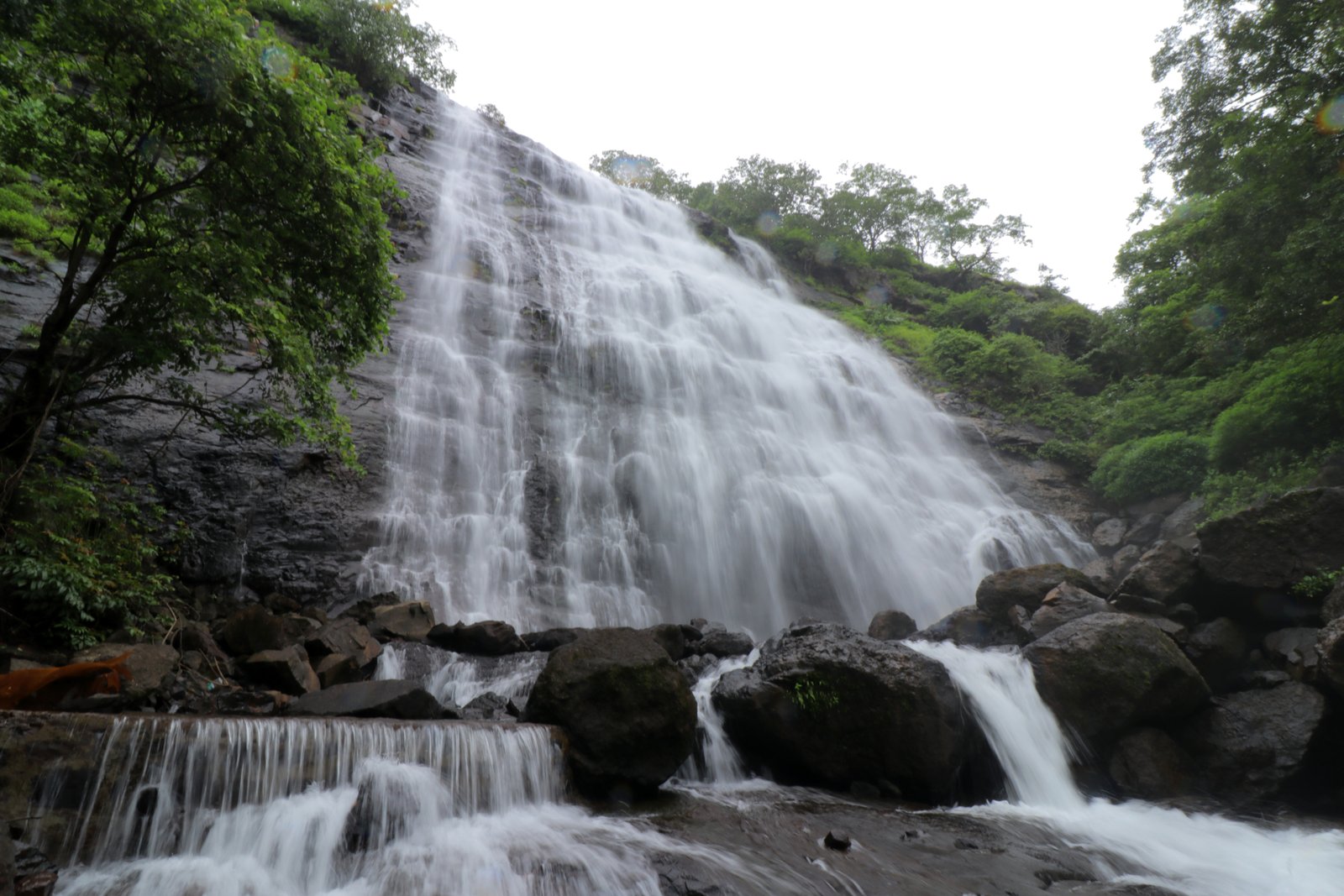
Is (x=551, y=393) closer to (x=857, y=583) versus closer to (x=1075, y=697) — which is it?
(x=857, y=583)

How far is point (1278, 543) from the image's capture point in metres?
9.08

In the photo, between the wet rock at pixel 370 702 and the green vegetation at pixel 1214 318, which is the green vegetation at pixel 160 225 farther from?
the green vegetation at pixel 1214 318

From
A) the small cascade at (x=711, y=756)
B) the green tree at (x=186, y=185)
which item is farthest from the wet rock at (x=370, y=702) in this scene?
the green tree at (x=186, y=185)

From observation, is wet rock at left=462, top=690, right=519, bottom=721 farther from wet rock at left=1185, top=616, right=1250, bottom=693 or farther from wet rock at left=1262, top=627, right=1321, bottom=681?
wet rock at left=1262, top=627, right=1321, bottom=681

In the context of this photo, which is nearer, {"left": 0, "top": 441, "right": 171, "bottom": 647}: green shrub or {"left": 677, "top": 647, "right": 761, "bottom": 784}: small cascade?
{"left": 0, "top": 441, "right": 171, "bottom": 647}: green shrub

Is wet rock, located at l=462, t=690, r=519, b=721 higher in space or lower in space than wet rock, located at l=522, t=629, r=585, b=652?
lower

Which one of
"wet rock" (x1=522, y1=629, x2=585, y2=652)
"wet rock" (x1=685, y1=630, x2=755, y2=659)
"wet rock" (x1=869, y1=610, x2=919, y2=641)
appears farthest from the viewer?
"wet rock" (x1=869, y1=610, x2=919, y2=641)

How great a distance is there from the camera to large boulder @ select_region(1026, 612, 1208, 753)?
797 centimetres

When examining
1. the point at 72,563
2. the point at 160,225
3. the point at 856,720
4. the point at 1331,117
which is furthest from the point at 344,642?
the point at 1331,117

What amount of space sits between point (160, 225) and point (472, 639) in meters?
6.26

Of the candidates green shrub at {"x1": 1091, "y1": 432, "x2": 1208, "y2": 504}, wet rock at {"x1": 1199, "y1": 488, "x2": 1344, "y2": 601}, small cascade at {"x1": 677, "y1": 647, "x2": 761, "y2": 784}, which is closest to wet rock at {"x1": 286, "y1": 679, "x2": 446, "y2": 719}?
small cascade at {"x1": 677, "y1": 647, "x2": 761, "y2": 784}

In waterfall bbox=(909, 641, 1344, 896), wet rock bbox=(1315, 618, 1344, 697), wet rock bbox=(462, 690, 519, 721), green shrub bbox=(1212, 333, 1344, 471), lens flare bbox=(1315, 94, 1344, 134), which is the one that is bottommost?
waterfall bbox=(909, 641, 1344, 896)

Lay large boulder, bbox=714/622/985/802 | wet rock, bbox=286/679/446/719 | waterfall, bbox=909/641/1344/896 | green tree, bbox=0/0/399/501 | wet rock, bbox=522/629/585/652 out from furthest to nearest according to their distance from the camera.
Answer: wet rock, bbox=522/629/585/652
large boulder, bbox=714/622/985/802
wet rock, bbox=286/679/446/719
waterfall, bbox=909/641/1344/896
green tree, bbox=0/0/399/501

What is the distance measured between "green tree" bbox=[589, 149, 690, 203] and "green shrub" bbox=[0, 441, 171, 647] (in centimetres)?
3522
